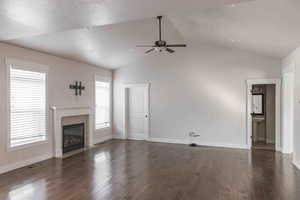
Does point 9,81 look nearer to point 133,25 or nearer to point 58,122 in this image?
point 58,122

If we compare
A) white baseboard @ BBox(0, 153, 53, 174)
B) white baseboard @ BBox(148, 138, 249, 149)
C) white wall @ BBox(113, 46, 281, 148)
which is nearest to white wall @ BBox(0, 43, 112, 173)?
white baseboard @ BBox(0, 153, 53, 174)

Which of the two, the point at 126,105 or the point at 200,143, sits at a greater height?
the point at 126,105

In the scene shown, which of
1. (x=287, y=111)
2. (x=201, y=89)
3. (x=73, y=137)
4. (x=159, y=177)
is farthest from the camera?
(x=201, y=89)

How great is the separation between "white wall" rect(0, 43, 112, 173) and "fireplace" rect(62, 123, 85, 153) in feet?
1.69

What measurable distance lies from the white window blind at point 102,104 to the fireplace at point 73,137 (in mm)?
845

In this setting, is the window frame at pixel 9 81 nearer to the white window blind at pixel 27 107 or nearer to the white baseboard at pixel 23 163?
the white window blind at pixel 27 107

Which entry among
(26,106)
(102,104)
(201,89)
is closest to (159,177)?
(26,106)

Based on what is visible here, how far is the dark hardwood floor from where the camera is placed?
10.4 ft

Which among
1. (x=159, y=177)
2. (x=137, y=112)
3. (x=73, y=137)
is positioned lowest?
(x=159, y=177)

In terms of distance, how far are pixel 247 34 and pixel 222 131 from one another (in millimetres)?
3168

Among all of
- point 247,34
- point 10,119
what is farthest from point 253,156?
point 10,119

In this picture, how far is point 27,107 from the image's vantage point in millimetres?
4656

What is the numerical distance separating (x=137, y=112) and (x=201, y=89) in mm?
2633

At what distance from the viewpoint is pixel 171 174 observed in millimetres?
4027
